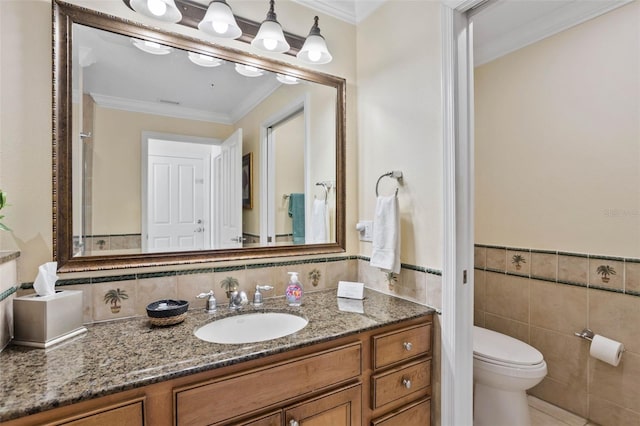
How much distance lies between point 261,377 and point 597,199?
2.09 meters

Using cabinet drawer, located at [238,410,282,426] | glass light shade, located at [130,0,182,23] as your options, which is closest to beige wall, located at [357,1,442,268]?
cabinet drawer, located at [238,410,282,426]

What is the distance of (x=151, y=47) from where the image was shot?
53.6 inches

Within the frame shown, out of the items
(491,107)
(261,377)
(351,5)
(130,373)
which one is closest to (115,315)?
(130,373)

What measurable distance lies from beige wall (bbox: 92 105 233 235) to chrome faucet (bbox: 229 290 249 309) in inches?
19.4

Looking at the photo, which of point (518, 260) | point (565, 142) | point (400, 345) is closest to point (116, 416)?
point (400, 345)

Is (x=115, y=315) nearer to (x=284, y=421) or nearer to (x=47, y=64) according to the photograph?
(x=284, y=421)

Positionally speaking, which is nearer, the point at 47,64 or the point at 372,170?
the point at 47,64

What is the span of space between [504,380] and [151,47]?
7.68 ft

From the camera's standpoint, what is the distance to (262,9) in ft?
5.31

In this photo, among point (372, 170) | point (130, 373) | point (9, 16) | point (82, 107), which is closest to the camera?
point (130, 373)

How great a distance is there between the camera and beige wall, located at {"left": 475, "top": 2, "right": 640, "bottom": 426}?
1754 millimetres

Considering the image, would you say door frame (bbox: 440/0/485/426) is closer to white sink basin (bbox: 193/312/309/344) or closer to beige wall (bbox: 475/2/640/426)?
white sink basin (bbox: 193/312/309/344)

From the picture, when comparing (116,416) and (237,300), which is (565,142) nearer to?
(237,300)

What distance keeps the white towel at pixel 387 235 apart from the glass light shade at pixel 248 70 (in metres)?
0.89
